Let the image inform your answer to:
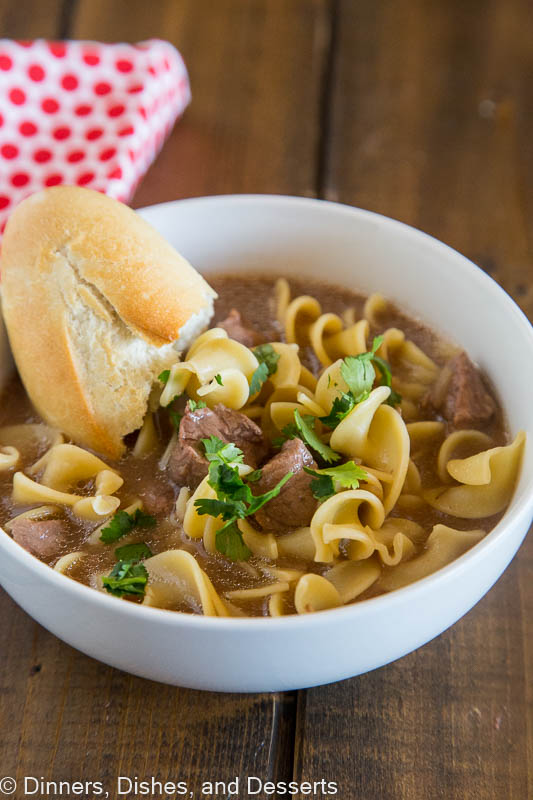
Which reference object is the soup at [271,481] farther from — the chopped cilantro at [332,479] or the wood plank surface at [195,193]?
the wood plank surface at [195,193]

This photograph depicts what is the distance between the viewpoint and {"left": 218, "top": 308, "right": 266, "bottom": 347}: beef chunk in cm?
344

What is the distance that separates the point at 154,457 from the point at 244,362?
1.54 feet

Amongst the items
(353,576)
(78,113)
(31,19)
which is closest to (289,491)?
(353,576)

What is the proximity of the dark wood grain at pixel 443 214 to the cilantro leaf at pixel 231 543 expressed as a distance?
52cm

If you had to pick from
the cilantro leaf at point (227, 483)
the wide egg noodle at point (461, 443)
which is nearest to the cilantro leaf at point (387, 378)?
the wide egg noodle at point (461, 443)

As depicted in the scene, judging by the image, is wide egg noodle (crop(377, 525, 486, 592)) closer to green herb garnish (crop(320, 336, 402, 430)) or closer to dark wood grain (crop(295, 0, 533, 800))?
dark wood grain (crop(295, 0, 533, 800))

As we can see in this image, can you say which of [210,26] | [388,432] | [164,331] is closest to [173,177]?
[210,26]

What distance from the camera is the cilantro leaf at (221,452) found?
279 cm

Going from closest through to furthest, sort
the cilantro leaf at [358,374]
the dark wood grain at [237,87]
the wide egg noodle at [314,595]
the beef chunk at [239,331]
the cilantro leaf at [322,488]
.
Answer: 1. the wide egg noodle at [314,595]
2. the cilantro leaf at [322,488]
3. the cilantro leaf at [358,374]
4. the beef chunk at [239,331]
5. the dark wood grain at [237,87]

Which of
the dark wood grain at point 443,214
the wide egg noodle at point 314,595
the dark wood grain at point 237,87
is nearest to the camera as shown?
the wide egg noodle at point 314,595

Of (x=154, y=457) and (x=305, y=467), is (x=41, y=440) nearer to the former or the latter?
(x=154, y=457)

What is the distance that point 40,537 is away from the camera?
9.39 feet

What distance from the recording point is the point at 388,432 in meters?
3.11

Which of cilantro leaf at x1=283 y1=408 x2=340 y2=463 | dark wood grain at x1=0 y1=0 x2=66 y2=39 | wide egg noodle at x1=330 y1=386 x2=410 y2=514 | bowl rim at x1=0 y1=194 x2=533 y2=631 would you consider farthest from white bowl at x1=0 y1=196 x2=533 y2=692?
dark wood grain at x1=0 y1=0 x2=66 y2=39
